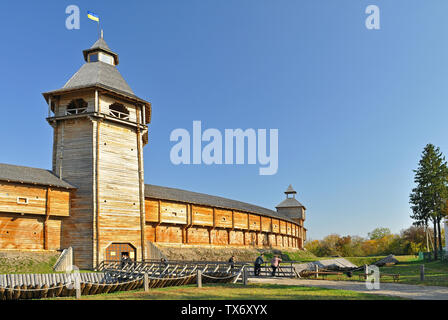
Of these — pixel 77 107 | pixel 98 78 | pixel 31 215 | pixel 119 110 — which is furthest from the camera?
pixel 119 110

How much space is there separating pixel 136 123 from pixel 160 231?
387 inches

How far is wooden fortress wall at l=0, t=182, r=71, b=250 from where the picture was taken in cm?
2481

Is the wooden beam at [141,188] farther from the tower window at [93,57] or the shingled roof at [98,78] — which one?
the tower window at [93,57]

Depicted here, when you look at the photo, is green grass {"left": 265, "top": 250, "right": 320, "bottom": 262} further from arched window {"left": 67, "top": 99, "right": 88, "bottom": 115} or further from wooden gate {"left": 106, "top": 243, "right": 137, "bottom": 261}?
arched window {"left": 67, "top": 99, "right": 88, "bottom": 115}

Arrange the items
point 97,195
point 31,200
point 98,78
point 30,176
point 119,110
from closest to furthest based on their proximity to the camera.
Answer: point 31,200 → point 30,176 → point 97,195 → point 98,78 → point 119,110

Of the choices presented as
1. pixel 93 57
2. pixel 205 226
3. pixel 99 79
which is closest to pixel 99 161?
pixel 99 79

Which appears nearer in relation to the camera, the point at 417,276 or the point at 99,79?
the point at 417,276

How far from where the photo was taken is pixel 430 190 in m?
47.6

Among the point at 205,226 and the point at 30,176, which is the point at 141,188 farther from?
the point at 205,226

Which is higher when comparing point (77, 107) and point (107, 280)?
point (77, 107)

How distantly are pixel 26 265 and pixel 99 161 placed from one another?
870cm

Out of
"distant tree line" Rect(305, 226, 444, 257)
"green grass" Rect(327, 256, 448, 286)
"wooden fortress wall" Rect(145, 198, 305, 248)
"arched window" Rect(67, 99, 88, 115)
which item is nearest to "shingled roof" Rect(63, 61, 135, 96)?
"arched window" Rect(67, 99, 88, 115)

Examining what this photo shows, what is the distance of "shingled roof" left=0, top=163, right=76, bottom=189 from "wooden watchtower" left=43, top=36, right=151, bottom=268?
0.94 m

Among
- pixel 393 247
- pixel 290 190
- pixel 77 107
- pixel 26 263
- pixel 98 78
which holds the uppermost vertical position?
pixel 98 78
